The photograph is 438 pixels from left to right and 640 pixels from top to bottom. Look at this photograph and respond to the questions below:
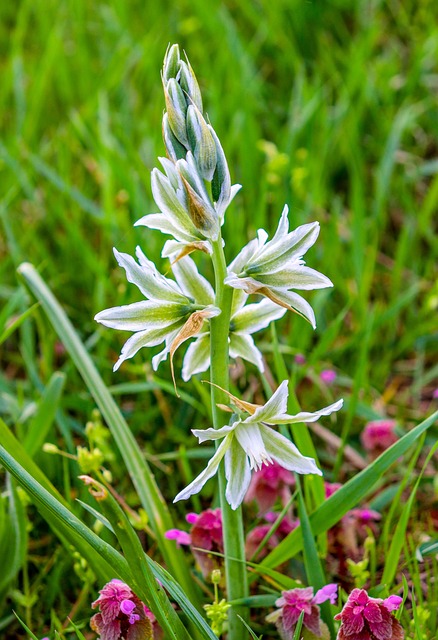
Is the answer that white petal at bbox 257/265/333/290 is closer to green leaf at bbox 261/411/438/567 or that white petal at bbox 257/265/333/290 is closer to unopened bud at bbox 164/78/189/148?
unopened bud at bbox 164/78/189/148

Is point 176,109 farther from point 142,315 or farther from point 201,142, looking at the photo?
point 142,315

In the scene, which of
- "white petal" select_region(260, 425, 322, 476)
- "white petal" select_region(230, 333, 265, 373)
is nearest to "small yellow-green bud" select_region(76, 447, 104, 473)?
"white petal" select_region(230, 333, 265, 373)

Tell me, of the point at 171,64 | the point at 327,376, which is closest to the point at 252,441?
the point at 171,64

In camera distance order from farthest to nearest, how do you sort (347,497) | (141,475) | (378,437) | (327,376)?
(327,376) → (378,437) → (141,475) → (347,497)

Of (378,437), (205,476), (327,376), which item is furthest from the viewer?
(327,376)

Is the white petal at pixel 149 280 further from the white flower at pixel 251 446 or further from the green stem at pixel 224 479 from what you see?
the white flower at pixel 251 446

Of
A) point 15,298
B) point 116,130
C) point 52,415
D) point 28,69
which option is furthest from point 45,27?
point 52,415
